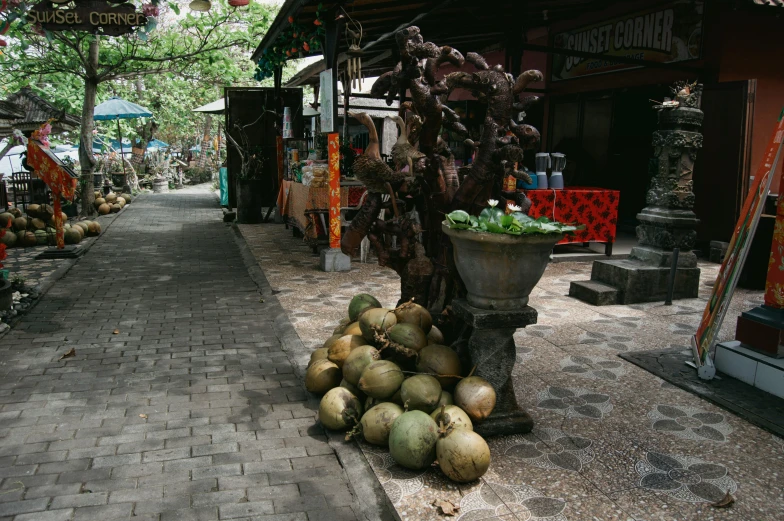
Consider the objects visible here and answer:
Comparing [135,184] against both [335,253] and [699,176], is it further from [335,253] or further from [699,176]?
[699,176]

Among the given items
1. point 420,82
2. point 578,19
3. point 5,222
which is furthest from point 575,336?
point 5,222

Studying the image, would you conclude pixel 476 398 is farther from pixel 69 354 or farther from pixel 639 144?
pixel 639 144

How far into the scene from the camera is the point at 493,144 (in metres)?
3.83

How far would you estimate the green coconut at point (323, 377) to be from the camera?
422 cm

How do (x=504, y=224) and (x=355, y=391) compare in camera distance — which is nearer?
(x=504, y=224)

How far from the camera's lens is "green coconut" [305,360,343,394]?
422 cm

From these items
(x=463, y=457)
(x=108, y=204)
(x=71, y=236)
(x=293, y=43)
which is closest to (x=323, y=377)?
(x=463, y=457)

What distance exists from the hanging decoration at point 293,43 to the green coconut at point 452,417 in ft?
20.3

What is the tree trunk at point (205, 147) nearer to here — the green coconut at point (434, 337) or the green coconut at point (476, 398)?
the green coconut at point (434, 337)

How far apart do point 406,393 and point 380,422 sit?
9.2 inches

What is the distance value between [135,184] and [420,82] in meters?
24.1

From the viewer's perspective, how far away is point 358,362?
3.89 meters

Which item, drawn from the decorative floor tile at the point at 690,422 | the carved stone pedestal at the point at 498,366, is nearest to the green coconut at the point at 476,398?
the carved stone pedestal at the point at 498,366

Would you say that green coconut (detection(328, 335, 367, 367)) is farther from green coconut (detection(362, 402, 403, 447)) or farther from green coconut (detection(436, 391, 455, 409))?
green coconut (detection(436, 391, 455, 409))
